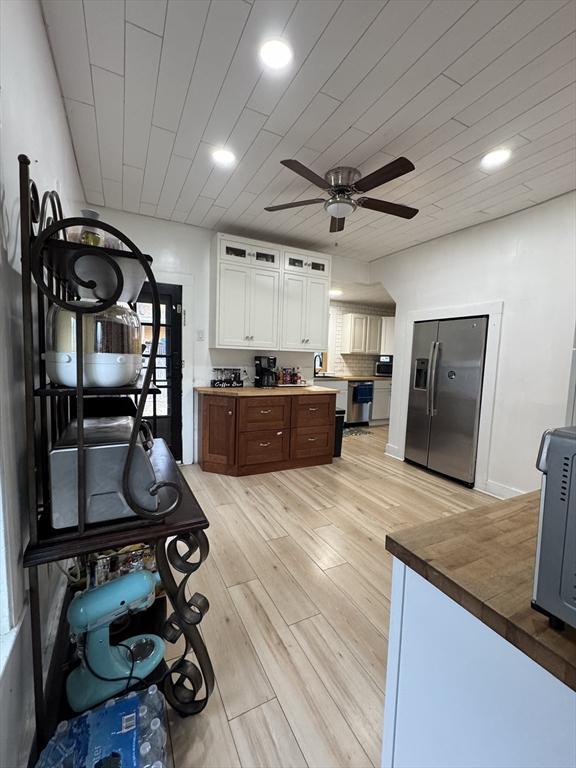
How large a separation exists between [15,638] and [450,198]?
368cm

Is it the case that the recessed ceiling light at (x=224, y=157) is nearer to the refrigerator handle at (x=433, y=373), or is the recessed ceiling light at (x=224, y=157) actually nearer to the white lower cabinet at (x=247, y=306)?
the white lower cabinet at (x=247, y=306)

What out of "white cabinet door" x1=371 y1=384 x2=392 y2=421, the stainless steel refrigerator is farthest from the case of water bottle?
"white cabinet door" x1=371 y1=384 x2=392 y2=421

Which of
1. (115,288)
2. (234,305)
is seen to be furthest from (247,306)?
(115,288)

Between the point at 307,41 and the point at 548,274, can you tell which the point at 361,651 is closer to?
the point at 307,41

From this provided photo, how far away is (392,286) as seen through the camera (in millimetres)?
4488

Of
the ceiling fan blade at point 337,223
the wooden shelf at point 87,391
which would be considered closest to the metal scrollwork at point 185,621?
the wooden shelf at point 87,391

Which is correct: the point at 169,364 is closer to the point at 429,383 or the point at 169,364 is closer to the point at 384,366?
the point at 429,383

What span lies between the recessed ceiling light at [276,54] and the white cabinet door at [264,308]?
2231mm

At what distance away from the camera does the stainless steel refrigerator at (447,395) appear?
3.45m

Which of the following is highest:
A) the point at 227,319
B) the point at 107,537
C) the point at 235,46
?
the point at 235,46

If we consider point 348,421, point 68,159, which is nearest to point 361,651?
point 68,159

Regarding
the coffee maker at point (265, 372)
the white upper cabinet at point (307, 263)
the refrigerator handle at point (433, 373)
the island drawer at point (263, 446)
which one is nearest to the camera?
the island drawer at point (263, 446)

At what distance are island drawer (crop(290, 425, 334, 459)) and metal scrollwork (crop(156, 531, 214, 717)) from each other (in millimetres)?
2638

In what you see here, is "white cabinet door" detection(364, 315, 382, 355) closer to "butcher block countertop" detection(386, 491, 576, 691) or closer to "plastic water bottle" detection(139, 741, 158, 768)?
"butcher block countertop" detection(386, 491, 576, 691)
